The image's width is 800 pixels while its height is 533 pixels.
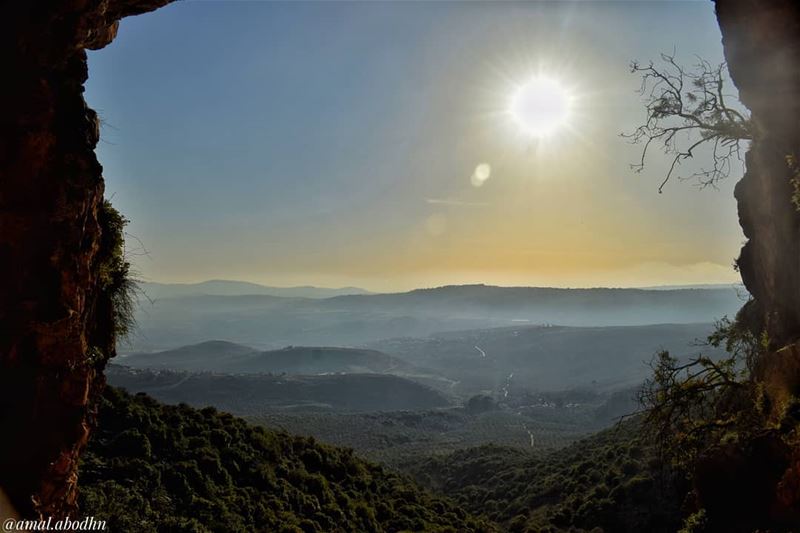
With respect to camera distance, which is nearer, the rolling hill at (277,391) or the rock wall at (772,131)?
the rock wall at (772,131)

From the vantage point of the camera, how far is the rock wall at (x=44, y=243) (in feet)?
23.8

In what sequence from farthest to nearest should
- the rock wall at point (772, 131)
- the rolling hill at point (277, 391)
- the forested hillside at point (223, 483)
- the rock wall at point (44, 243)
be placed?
the rolling hill at point (277, 391)
the forested hillside at point (223, 483)
the rock wall at point (772, 131)
the rock wall at point (44, 243)

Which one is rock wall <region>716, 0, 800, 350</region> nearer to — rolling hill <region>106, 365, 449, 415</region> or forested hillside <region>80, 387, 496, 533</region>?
forested hillside <region>80, 387, 496, 533</region>

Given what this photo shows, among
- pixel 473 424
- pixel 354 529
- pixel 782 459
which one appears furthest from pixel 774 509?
pixel 473 424

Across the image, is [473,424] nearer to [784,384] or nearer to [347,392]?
[347,392]

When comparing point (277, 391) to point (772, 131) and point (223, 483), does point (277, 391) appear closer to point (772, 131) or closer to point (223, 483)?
point (223, 483)

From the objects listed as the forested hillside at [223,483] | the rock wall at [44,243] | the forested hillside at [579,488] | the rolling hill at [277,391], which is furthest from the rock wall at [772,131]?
the rolling hill at [277,391]

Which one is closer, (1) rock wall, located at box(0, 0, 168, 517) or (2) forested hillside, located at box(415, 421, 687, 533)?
(1) rock wall, located at box(0, 0, 168, 517)

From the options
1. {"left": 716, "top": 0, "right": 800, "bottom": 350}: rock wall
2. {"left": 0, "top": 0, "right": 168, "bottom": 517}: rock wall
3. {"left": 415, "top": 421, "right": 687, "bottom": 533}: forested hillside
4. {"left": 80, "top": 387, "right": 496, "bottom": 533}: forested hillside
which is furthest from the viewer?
{"left": 415, "top": 421, "right": 687, "bottom": 533}: forested hillside

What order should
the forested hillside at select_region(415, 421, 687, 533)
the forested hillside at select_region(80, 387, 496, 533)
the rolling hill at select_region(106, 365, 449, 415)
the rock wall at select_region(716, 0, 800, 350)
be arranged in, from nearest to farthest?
the rock wall at select_region(716, 0, 800, 350), the forested hillside at select_region(80, 387, 496, 533), the forested hillside at select_region(415, 421, 687, 533), the rolling hill at select_region(106, 365, 449, 415)

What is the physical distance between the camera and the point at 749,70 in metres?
12.0

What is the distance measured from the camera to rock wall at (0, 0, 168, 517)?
7.25 m

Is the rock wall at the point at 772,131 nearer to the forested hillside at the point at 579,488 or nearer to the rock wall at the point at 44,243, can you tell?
the forested hillside at the point at 579,488

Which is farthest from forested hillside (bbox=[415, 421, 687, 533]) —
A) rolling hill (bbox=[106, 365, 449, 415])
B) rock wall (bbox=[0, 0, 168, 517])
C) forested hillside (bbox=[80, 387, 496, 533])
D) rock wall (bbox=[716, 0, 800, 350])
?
rolling hill (bbox=[106, 365, 449, 415])
